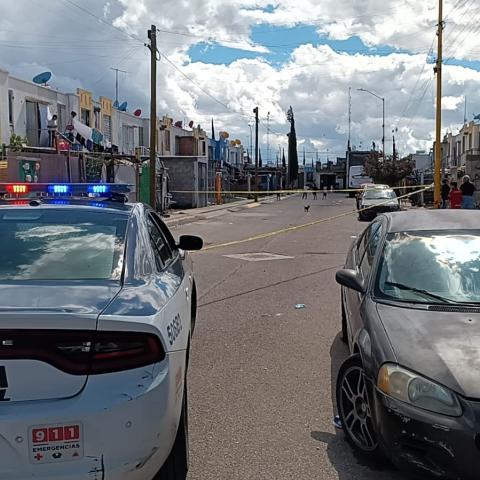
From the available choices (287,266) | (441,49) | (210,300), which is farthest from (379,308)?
(441,49)

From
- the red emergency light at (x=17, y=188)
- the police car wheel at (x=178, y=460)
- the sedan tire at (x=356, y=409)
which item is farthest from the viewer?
the red emergency light at (x=17, y=188)

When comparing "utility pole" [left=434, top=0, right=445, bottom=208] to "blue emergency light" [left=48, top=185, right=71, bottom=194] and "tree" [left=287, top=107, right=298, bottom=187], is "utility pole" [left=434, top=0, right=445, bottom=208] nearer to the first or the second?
"blue emergency light" [left=48, top=185, right=71, bottom=194]

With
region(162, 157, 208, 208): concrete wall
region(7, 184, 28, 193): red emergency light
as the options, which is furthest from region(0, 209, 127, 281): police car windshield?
region(162, 157, 208, 208): concrete wall

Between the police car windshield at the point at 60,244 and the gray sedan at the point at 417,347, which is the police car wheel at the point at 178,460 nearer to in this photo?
the police car windshield at the point at 60,244

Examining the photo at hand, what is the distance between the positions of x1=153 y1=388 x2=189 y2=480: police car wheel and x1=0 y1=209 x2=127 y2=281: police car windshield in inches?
35.3

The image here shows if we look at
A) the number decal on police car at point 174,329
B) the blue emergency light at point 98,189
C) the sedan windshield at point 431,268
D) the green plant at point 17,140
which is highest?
the green plant at point 17,140

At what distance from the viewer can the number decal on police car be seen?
3.14 meters

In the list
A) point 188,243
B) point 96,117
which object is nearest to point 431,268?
point 188,243

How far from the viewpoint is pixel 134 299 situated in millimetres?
3107

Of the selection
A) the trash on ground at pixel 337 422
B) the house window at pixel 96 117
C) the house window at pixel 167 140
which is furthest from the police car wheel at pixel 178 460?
the house window at pixel 167 140

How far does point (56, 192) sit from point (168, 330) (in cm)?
285

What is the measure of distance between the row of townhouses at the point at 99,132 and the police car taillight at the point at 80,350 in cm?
2014

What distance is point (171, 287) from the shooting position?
12.6 feet

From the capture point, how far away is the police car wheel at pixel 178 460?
317 centimetres
